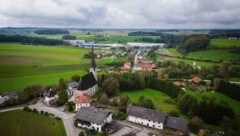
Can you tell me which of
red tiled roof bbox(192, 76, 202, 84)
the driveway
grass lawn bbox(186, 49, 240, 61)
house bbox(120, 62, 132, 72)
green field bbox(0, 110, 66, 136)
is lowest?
the driveway

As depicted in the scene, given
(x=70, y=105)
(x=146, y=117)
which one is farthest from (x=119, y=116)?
(x=70, y=105)

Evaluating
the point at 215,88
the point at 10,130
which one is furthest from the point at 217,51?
the point at 10,130

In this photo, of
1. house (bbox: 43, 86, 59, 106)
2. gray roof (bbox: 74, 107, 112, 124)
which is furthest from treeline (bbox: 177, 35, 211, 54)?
gray roof (bbox: 74, 107, 112, 124)

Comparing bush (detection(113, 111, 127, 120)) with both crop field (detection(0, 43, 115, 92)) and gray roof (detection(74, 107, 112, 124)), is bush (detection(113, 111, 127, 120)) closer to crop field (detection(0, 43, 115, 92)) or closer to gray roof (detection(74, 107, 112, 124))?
gray roof (detection(74, 107, 112, 124))

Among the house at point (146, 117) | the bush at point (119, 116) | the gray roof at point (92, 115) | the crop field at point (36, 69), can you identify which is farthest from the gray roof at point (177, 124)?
the crop field at point (36, 69)

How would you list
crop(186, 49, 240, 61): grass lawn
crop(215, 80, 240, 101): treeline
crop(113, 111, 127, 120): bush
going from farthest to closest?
crop(186, 49, 240, 61): grass lawn < crop(215, 80, 240, 101): treeline < crop(113, 111, 127, 120): bush

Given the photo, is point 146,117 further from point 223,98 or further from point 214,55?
point 214,55

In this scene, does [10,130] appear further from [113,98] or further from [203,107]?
[203,107]

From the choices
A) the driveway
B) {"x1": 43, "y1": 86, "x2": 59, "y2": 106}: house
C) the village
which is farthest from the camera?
{"x1": 43, "y1": 86, "x2": 59, "y2": 106}: house
